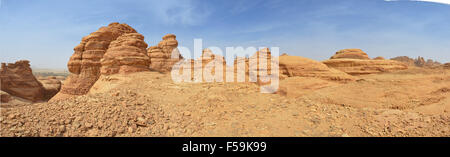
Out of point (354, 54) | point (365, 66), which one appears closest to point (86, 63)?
point (365, 66)

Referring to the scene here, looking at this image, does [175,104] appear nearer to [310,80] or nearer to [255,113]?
[255,113]

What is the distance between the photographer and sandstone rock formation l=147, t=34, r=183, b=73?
81.3 feet

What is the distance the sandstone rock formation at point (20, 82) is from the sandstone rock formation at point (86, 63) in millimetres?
11037

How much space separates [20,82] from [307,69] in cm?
3427

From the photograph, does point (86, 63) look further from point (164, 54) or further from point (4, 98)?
Answer: point (164, 54)

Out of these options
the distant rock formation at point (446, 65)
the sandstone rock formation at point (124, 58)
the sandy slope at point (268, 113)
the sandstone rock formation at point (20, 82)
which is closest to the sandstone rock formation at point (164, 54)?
the sandstone rock formation at point (124, 58)

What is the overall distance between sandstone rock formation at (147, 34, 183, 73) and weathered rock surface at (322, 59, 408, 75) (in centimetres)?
2125

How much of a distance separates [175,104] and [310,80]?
546cm

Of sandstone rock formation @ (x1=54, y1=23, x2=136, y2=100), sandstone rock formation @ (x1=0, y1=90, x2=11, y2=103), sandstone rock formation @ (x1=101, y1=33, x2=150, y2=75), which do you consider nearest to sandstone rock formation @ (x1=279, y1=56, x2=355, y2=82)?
sandstone rock formation @ (x1=101, y1=33, x2=150, y2=75)

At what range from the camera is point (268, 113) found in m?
5.44

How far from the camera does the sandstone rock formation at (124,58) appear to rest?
14.9 m

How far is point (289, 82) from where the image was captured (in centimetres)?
716

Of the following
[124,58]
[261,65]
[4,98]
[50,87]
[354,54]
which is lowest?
[4,98]

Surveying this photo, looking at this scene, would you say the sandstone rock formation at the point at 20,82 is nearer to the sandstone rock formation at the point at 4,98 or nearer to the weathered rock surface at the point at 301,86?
the sandstone rock formation at the point at 4,98
